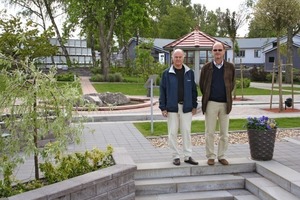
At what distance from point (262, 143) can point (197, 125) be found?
13.2ft

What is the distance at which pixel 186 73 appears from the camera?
5.14 metres

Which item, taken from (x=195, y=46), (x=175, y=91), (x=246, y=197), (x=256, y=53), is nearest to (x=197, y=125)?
(x=175, y=91)

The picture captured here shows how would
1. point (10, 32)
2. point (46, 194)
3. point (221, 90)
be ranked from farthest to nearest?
point (10, 32)
point (221, 90)
point (46, 194)

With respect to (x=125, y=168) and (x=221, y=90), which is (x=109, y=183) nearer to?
(x=125, y=168)

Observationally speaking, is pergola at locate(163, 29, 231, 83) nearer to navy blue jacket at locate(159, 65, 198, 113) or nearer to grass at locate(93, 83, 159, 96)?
grass at locate(93, 83, 159, 96)

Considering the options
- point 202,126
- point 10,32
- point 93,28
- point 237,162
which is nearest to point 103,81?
point 93,28

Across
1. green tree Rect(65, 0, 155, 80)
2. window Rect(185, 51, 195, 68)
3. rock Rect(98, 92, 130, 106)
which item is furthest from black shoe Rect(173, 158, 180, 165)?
green tree Rect(65, 0, 155, 80)

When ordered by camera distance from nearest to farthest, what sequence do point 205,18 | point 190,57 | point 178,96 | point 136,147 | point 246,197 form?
point 246,197 → point 178,96 → point 136,147 → point 190,57 → point 205,18

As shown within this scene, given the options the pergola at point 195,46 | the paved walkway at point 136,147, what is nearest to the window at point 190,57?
the pergola at point 195,46

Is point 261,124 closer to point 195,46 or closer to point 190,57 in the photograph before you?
point 195,46

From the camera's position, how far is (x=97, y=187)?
411 centimetres

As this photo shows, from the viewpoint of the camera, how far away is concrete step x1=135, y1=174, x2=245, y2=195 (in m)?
4.93

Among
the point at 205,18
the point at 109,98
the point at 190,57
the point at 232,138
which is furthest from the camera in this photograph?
the point at 205,18

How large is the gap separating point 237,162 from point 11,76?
3.33 meters
